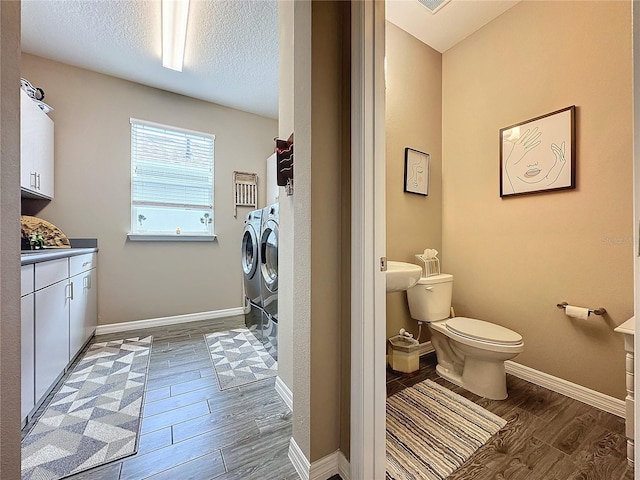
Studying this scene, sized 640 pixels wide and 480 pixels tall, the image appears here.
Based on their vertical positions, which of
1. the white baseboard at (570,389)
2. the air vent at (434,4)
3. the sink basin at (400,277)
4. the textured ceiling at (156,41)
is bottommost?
the white baseboard at (570,389)

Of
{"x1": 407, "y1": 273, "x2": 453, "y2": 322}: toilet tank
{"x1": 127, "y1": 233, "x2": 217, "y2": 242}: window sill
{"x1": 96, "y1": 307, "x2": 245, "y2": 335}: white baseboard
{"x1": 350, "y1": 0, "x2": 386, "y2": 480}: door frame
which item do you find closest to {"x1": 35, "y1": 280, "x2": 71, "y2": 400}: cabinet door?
{"x1": 96, "y1": 307, "x2": 245, "y2": 335}: white baseboard

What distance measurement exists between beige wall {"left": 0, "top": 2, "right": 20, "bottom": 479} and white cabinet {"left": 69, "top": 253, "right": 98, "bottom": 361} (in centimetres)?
163

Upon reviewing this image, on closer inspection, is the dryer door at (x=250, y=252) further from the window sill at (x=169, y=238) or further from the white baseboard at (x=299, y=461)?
the white baseboard at (x=299, y=461)

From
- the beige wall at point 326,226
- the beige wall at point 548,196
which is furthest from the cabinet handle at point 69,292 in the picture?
the beige wall at point 548,196

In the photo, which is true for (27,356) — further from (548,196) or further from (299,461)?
(548,196)

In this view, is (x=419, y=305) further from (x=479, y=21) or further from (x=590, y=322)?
(x=479, y=21)

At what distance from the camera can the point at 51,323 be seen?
5.29ft

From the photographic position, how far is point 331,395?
107 centimetres

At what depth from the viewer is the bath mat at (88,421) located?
115cm

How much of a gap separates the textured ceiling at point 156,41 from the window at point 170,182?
555 mm

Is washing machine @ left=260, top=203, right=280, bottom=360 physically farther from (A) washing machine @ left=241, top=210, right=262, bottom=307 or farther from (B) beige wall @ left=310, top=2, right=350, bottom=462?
(B) beige wall @ left=310, top=2, right=350, bottom=462

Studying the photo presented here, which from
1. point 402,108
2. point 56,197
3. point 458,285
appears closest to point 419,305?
point 458,285

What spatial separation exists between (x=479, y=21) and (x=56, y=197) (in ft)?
13.4

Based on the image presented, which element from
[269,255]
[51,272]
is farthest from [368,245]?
[51,272]
